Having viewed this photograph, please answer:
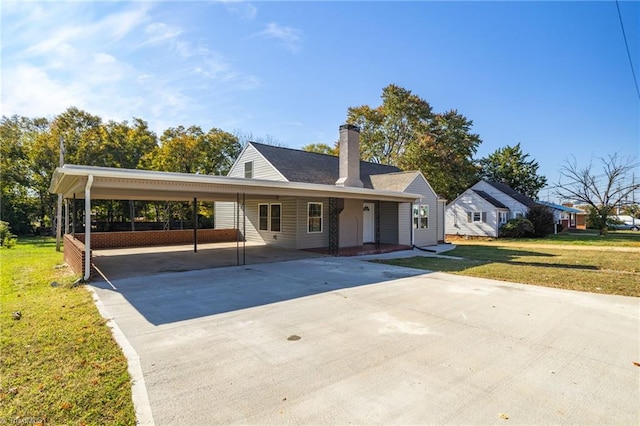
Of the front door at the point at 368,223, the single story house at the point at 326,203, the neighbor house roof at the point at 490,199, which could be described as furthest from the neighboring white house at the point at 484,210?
the front door at the point at 368,223

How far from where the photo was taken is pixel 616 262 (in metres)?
11.8

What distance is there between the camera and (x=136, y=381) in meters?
3.12

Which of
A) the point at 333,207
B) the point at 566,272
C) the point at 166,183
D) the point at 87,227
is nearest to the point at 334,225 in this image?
the point at 333,207

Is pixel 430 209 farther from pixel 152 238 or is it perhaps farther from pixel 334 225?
pixel 152 238

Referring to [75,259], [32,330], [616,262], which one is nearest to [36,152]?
[75,259]

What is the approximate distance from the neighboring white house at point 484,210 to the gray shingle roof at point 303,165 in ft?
40.8

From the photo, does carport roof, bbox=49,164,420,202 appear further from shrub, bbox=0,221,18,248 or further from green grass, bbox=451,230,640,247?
green grass, bbox=451,230,640,247

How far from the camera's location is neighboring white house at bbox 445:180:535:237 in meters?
25.9

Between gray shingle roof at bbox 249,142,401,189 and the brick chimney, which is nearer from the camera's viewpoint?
gray shingle roof at bbox 249,142,401,189

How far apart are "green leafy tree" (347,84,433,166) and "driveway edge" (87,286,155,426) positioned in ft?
87.9

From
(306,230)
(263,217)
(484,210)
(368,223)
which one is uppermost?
(484,210)

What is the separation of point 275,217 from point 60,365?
12.1 meters

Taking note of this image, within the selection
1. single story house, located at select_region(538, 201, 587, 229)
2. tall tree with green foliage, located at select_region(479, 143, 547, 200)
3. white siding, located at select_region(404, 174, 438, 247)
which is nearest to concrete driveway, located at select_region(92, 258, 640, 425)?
white siding, located at select_region(404, 174, 438, 247)

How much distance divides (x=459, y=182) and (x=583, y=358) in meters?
29.3
